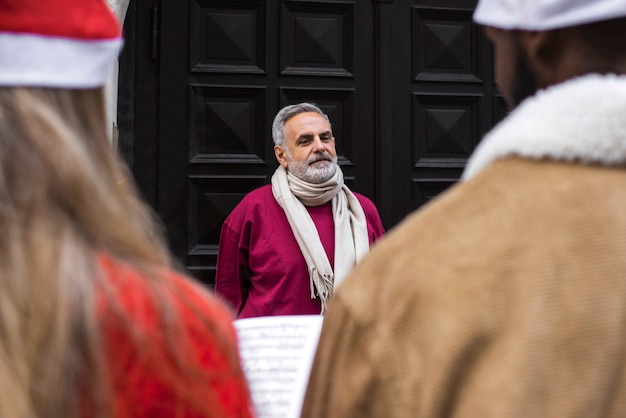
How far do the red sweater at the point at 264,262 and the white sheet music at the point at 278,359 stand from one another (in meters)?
2.35

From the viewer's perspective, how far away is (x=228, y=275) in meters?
4.30

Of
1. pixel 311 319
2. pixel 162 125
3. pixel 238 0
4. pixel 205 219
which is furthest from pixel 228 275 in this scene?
pixel 311 319

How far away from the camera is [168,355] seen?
1.08 metres

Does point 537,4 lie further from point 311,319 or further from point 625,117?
point 311,319

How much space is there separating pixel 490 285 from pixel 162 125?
4.10 meters

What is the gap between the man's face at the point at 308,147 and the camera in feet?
15.3

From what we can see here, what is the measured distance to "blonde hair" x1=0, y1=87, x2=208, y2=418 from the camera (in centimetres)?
101

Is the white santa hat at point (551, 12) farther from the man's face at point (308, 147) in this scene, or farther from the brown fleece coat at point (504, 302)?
the man's face at point (308, 147)

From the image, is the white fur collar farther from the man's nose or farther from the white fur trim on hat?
the man's nose

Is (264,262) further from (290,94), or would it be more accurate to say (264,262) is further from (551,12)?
(551,12)

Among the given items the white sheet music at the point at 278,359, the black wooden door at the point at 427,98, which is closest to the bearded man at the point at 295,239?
the black wooden door at the point at 427,98

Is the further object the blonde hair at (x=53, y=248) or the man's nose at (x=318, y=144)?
the man's nose at (x=318, y=144)

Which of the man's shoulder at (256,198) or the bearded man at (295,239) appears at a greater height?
the man's shoulder at (256,198)

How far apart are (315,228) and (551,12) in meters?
3.23
